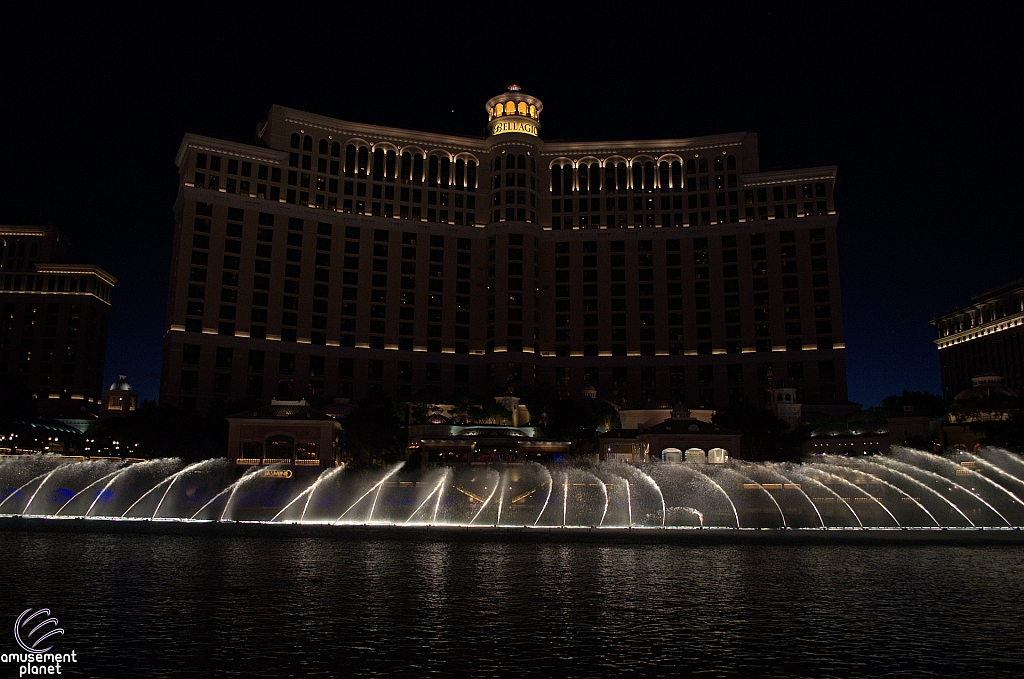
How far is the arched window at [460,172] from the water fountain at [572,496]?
8468 cm

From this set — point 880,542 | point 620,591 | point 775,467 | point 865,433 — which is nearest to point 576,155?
point 865,433

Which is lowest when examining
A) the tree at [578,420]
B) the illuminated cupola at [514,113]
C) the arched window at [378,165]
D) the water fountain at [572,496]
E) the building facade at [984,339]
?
the water fountain at [572,496]

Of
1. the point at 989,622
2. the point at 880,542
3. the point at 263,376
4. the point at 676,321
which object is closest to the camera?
the point at 989,622

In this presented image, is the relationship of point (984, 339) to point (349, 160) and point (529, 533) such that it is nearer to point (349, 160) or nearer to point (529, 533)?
point (349, 160)

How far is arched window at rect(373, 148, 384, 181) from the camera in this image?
147 meters

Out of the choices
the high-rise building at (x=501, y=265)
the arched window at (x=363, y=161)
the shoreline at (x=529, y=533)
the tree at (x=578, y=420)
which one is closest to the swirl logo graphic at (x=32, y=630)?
the shoreline at (x=529, y=533)

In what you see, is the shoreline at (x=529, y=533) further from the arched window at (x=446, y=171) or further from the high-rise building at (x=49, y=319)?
the high-rise building at (x=49, y=319)

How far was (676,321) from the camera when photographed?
143375 mm

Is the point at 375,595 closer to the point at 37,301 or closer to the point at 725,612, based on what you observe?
the point at 725,612

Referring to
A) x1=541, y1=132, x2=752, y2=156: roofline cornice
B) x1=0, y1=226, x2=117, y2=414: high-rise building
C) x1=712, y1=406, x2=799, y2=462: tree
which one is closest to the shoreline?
x1=712, y1=406, x2=799, y2=462: tree

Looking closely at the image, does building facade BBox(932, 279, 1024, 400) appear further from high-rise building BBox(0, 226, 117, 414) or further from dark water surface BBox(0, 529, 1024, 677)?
high-rise building BBox(0, 226, 117, 414)

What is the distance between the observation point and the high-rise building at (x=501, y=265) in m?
133

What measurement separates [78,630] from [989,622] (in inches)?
916

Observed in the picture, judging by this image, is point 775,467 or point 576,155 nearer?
point 775,467
